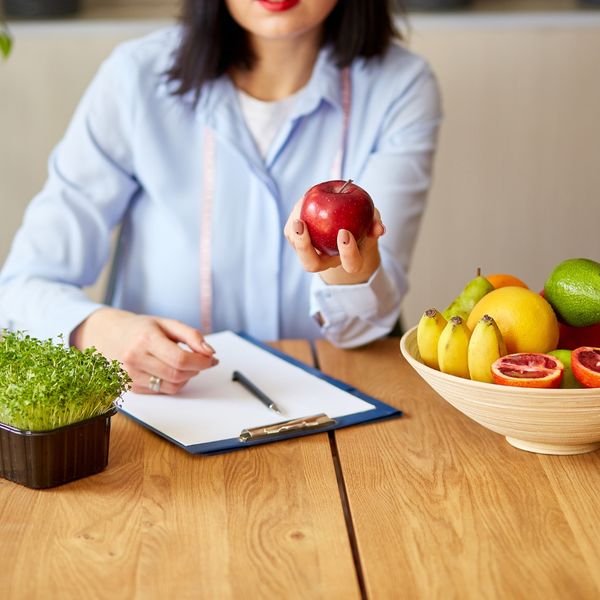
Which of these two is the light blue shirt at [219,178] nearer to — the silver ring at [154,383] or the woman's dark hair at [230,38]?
the woman's dark hair at [230,38]

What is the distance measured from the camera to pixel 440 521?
3.29 ft

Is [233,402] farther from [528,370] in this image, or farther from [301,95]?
[301,95]

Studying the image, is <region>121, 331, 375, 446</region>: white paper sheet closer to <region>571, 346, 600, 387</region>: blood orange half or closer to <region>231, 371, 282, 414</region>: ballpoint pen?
<region>231, 371, 282, 414</region>: ballpoint pen

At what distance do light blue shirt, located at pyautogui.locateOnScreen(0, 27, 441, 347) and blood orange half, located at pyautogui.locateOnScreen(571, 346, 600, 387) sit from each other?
1.93 ft

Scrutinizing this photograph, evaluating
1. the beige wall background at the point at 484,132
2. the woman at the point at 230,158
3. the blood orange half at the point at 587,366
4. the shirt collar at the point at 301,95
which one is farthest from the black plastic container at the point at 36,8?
the blood orange half at the point at 587,366

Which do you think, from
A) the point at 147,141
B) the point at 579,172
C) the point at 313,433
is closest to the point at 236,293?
the point at 147,141

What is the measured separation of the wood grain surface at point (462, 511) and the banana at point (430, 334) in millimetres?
112

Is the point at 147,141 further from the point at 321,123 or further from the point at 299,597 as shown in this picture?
the point at 299,597

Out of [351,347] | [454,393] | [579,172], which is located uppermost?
[454,393]

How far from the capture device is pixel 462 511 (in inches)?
40.4

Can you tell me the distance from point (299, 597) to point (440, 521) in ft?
0.65

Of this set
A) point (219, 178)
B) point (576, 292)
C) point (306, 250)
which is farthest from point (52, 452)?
point (219, 178)

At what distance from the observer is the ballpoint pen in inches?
50.1

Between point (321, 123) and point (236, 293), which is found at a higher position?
point (321, 123)
